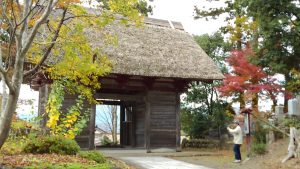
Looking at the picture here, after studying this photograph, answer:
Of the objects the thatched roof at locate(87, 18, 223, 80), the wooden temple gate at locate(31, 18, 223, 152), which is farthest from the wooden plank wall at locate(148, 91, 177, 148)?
the thatched roof at locate(87, 18, 223, 80)

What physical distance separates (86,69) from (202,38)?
16508mm

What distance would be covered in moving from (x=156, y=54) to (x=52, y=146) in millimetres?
7945

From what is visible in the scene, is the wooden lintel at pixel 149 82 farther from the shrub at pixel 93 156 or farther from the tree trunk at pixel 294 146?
the shrub at pixel 93 156

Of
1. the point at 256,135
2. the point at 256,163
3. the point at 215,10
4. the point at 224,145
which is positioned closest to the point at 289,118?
the point at 256,135

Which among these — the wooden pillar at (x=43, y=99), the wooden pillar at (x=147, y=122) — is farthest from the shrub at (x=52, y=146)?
the wooden pillar at (x=147, y=122)

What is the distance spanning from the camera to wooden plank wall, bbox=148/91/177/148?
16.2 meters

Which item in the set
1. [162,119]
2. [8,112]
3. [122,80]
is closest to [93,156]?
[8,112]

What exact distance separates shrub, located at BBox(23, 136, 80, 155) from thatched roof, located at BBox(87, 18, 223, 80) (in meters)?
5.03

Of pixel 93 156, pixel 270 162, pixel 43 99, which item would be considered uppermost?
pixel 43 99

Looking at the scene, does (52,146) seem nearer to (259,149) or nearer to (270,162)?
(270,162)

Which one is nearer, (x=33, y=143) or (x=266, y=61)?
(x=33, y=143)

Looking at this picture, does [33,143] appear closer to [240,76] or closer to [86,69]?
[86,69]

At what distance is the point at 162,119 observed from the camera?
16.4 m

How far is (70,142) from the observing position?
9.34 meters
